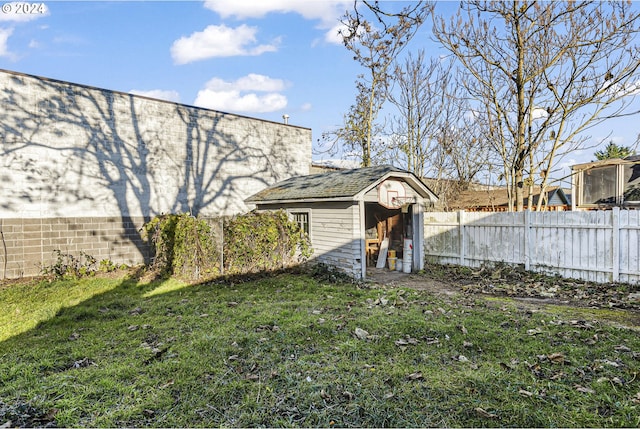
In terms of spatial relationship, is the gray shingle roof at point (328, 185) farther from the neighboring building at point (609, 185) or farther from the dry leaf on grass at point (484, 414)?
the neighboring building at point (609, 185)

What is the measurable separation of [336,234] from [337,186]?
1.38 m

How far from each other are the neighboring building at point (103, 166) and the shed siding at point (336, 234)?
448 cm

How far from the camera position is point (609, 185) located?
15.5 m

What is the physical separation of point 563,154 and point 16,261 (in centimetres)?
1616

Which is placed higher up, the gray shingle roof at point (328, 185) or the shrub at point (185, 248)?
the gray shingle roof at point (328, 185)

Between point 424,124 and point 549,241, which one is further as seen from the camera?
point 424,124

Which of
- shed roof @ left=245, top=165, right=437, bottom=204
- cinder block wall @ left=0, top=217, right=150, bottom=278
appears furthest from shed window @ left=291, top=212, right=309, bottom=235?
cinder block wall @ left=0, top=217, right=150, bottom=278

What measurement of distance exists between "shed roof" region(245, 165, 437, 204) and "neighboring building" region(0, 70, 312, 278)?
2355 mm

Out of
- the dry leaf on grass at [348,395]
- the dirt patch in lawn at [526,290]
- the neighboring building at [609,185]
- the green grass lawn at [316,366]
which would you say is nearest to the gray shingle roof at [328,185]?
the dirt patch in lawn at [526,290]

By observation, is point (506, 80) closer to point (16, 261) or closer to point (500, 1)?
point (500, 1)

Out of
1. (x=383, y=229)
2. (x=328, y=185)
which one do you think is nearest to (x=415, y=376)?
(x=328, y=185)

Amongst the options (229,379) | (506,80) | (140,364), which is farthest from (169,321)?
(506,80)

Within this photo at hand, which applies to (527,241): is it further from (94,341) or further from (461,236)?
(94,341)

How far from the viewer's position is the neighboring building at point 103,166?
9164 millimetres
